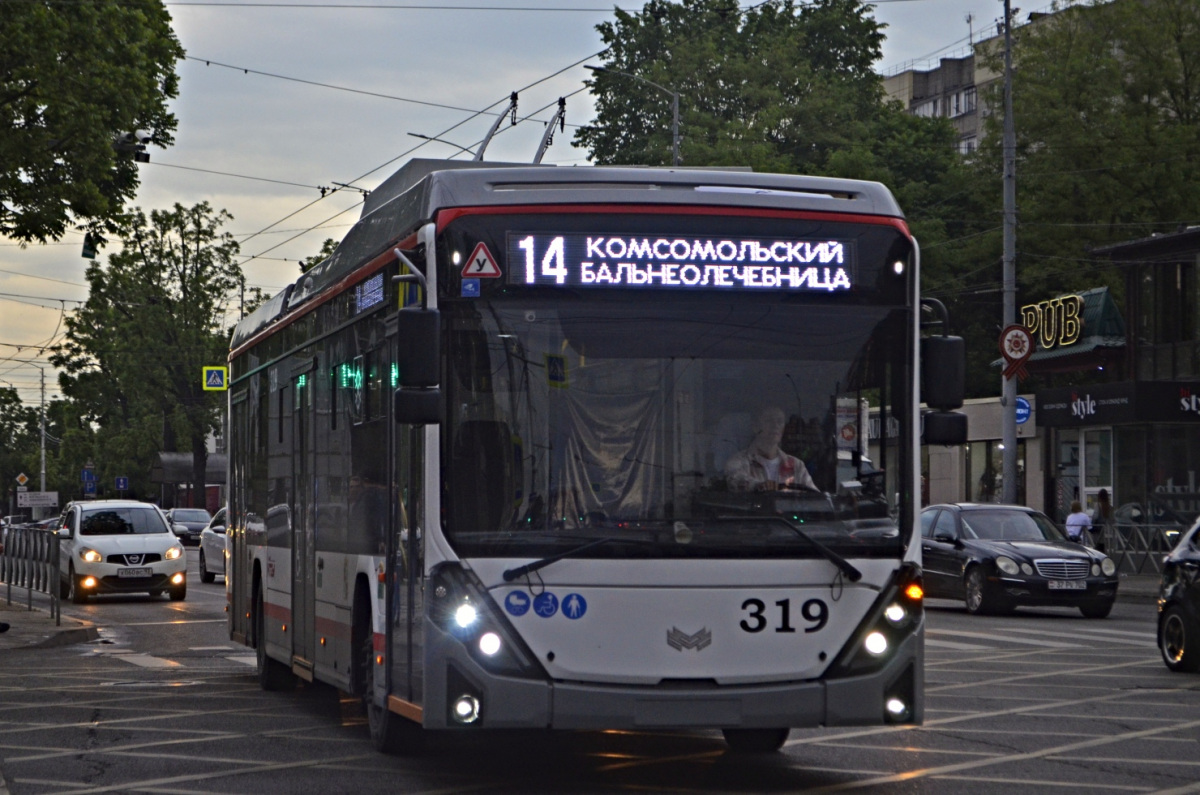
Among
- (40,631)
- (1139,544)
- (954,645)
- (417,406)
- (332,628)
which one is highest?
(417,406)

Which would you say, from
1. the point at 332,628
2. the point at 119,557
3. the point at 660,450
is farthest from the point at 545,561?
the point at 119,557

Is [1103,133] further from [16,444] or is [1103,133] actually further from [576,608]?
[16,444]

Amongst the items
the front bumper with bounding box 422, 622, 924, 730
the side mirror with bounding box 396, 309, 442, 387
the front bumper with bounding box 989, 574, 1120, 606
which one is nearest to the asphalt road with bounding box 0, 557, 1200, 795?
the front bumper with bounding box 422, 622, 924, 730

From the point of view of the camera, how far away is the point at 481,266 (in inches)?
343

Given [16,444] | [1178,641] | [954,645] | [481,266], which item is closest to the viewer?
[481,266]

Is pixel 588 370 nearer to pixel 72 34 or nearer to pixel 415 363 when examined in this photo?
pixel 415 363

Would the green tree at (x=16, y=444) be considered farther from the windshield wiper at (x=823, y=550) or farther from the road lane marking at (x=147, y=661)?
the windshield wiper at (x=823, y=550)

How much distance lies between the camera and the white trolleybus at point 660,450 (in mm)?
8469

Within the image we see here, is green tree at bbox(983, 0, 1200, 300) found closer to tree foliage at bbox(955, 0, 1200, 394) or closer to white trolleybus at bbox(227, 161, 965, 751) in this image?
tree foliage at bbox(955, 0, 1200, 394)

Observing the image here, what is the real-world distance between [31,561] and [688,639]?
69.4ft

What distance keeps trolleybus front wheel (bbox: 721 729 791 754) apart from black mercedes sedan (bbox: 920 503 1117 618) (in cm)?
1359

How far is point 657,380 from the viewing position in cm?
855

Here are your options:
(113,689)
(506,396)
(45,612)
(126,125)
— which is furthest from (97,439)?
(506,396)

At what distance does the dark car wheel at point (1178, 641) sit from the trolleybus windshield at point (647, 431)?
7962 mm
